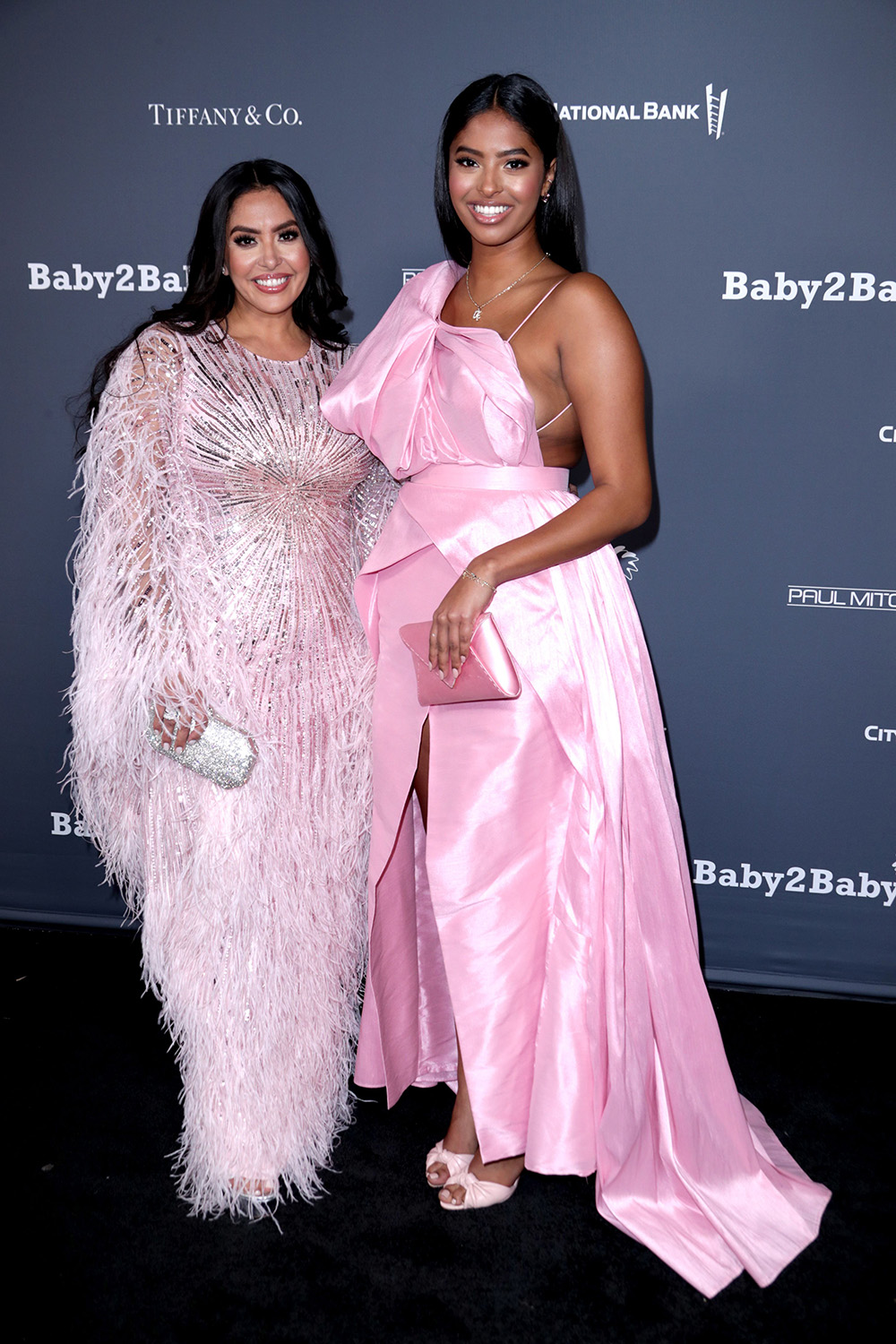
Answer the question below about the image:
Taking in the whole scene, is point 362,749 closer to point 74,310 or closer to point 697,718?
point 697,718

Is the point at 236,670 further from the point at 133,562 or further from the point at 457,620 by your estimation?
the point at 457,620

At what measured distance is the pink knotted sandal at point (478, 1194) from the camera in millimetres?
1935

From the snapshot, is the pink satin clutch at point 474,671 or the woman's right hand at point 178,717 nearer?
the pink satin clutch at point 474,671

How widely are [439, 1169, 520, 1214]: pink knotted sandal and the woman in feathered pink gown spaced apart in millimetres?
269

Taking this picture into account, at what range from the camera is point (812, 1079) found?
237cm

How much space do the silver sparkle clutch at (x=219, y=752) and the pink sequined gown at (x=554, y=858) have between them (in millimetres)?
277

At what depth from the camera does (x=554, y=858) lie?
1.86 m

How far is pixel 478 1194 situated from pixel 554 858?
0.65 meters

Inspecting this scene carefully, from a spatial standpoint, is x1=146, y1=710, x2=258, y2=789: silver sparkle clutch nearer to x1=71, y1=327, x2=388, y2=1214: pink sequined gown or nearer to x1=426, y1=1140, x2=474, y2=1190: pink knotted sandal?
x1=71, y1=327, x2=388, y2=1214: pink sequined gown

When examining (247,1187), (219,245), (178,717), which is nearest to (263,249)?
(219,245)

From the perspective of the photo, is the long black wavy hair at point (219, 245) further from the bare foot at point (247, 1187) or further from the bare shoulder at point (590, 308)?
the bare foot at point (247, 1187)

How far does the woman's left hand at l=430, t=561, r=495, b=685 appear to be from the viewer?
5.64 ft

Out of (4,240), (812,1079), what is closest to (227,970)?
(812,1079)

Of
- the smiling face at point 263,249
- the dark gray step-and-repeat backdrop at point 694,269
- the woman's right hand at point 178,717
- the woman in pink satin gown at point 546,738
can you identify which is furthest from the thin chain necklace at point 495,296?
the woman's right hand at point 178,717
